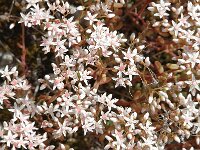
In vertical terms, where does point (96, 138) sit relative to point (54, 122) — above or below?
below

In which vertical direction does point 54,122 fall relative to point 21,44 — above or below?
below

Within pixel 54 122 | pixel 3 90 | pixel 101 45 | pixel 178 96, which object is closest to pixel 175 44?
pixel 178 96

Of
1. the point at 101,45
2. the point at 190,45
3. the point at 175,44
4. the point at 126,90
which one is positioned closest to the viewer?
the point at 101,45

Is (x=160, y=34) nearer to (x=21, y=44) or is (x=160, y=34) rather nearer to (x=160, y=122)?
(x=160, y=122)

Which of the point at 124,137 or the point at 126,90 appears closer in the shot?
the point at 124,137

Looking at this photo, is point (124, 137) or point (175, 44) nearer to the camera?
point (124, 137)

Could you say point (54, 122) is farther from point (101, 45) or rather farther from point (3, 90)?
point (101, 45)

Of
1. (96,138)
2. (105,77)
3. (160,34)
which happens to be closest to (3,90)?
(105,77)

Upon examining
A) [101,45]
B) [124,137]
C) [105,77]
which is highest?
[101,45]

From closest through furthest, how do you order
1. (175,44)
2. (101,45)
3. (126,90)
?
1. (101,45)
2. (175,44)
3. (126,90)
